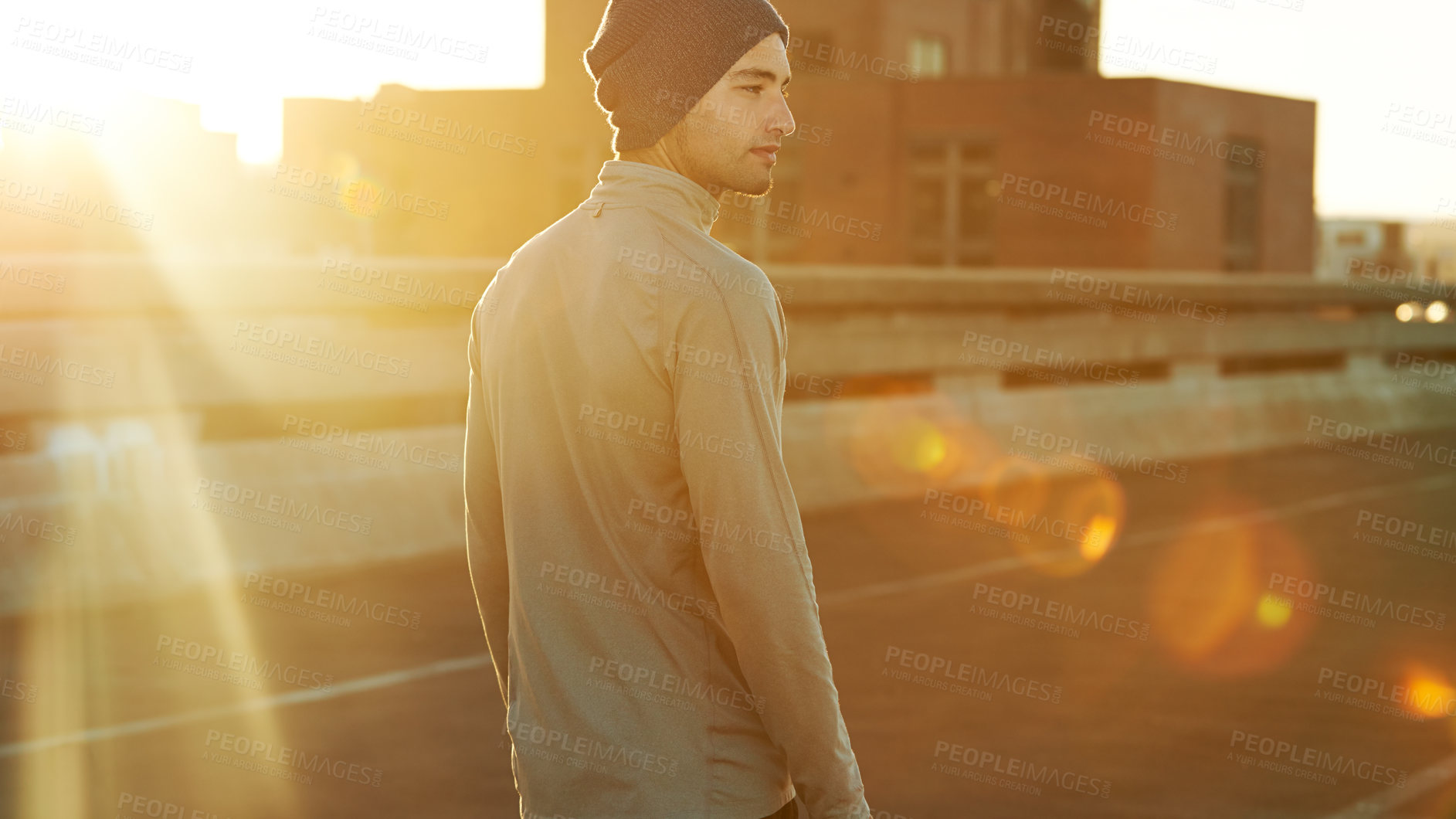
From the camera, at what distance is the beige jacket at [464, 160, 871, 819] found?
93.4 inches

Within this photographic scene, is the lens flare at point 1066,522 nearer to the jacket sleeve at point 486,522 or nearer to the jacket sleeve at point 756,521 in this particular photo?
the jacket sleeve at point 486,522

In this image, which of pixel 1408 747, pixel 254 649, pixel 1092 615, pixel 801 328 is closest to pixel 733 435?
pixel 1408 747

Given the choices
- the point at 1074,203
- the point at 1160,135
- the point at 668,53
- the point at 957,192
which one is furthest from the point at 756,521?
the point at 1160,135

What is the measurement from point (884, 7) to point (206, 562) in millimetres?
43194

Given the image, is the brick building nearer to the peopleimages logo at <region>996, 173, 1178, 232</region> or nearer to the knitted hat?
the peopleimages logo at <region>996, 173, 1178, 232</region>

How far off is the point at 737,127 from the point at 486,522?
84 centimetres

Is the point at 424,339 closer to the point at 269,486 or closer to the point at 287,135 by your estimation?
the point at 269,486

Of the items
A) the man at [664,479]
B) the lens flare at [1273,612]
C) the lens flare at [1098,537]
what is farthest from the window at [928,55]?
the man at [664,479]

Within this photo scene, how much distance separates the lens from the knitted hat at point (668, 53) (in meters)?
2.54

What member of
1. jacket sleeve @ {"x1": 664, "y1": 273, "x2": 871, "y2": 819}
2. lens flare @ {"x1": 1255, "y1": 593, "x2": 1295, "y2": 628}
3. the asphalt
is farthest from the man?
lens flare @ {"x1": 1255, "y1": 593, "x2": 1295, "y2": 628}

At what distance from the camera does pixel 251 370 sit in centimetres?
1051

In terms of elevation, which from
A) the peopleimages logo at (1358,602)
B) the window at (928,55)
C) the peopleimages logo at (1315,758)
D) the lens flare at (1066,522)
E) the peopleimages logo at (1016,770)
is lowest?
the lens flare at (1066,522)

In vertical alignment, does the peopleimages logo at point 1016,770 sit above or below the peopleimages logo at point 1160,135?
below

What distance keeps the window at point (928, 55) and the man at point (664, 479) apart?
50.2 m
